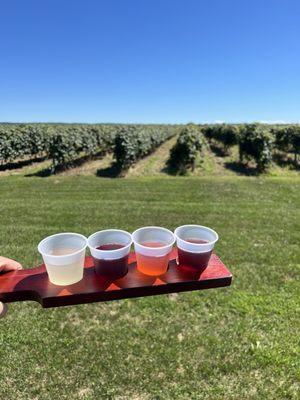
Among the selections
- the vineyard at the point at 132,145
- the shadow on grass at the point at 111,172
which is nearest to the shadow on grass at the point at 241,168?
the vineyard at the point at 132,145

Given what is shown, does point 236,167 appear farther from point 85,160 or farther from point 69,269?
point 69,269

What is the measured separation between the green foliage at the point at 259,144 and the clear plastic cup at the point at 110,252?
18735 mm

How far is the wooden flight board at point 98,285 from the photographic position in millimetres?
1401

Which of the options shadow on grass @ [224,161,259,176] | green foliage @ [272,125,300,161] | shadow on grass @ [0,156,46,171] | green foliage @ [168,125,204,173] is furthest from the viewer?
green foliage @ [272,125,300,161]

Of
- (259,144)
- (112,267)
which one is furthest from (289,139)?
(112,267)

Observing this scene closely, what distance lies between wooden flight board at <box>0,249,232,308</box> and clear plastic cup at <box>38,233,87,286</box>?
37 millimetres

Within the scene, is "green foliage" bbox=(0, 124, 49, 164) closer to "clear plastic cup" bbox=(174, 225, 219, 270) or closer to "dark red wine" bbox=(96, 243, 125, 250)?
"dark red wine" bbox=(96, 243, 125, 250)

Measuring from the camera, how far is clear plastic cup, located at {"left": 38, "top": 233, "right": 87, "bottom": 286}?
1415 millimetres

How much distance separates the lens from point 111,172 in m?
19.0

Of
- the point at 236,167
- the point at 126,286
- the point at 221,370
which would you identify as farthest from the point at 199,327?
the point at 236,167

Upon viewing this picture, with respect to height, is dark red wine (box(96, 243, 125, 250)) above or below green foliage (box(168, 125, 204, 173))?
above

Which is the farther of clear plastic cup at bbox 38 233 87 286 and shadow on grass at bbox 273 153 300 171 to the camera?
shadow on grass at bbox 273 153 300 171

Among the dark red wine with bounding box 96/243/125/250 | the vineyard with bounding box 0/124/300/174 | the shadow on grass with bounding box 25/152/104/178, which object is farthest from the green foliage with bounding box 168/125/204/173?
the dark red wine with bounding box 96/243/125/250

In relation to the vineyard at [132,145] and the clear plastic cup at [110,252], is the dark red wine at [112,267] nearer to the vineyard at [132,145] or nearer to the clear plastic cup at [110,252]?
the clear plastic cup at [110,252]
